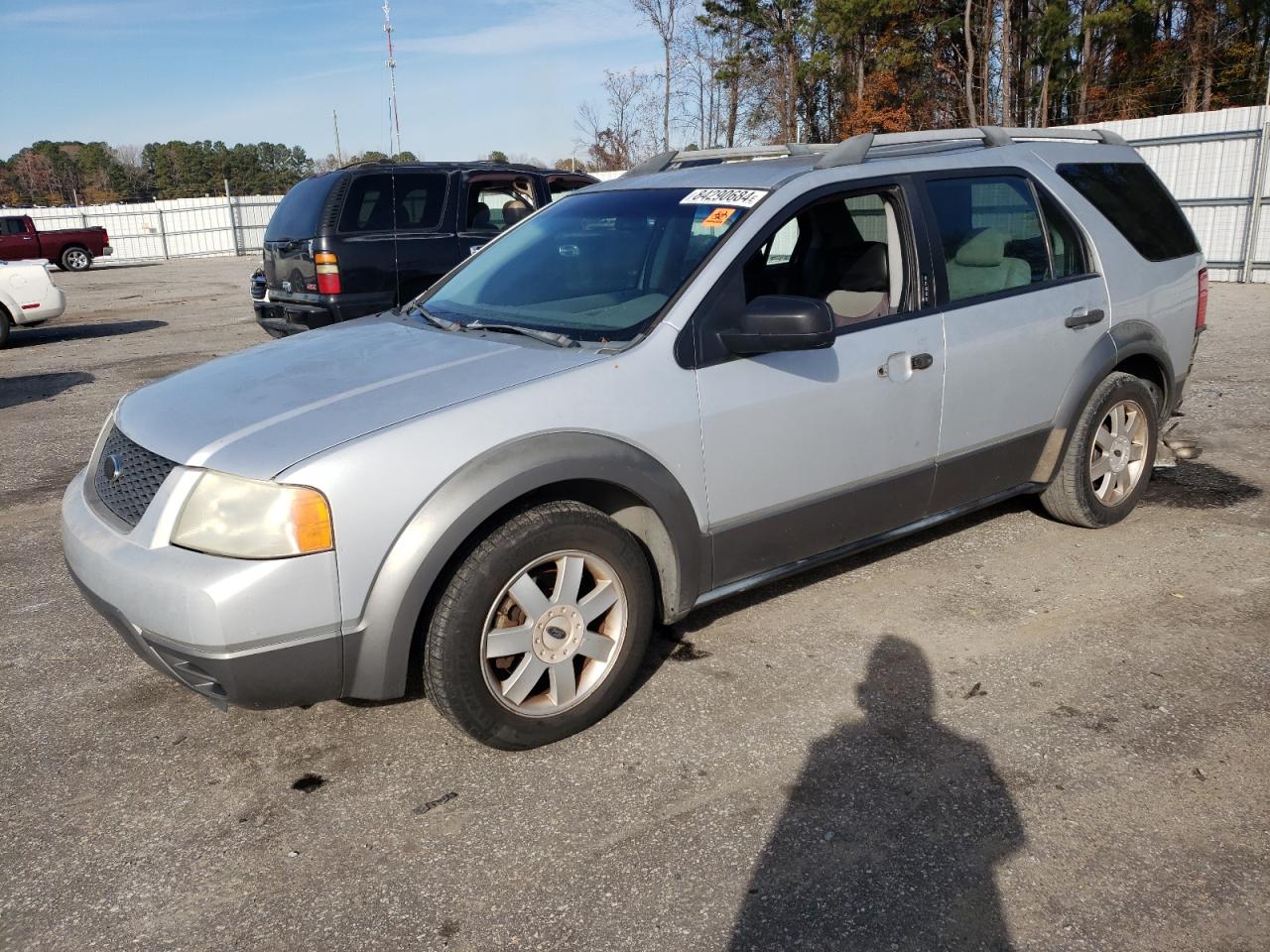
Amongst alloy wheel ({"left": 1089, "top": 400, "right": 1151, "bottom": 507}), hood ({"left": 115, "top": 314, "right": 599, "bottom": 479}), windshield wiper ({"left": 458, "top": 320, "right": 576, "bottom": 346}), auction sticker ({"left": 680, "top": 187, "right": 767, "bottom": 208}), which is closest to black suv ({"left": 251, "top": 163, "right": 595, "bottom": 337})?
hood ({"left": 115, "top": 314, "right": 599, "bottom": 479})

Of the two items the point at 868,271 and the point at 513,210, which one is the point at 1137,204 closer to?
the point at 868,271

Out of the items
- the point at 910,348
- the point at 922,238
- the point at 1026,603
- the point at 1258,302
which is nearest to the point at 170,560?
the point at 910,348

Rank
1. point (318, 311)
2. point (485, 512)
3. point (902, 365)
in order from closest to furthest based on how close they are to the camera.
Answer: point (485, 512) < point (902, 365) < point (318, 311)

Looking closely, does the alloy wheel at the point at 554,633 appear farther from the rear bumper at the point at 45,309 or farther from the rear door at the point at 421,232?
the rear bumper at the point at 45,309

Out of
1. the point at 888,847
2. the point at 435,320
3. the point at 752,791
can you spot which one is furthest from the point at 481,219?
the point at 888,847

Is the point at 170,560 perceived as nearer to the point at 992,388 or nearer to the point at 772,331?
the point at 772,331

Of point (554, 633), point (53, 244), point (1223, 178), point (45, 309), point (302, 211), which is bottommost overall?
point (554, 633)

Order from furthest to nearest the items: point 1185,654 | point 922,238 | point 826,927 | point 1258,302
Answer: point 1258,302, point 922,238, point 1185,654, point 826,927

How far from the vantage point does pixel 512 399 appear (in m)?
3.01

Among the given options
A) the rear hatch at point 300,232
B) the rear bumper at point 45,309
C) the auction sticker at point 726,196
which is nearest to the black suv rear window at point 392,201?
the rear hatch at point 300,232

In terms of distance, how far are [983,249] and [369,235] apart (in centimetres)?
661

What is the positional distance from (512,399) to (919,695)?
169cm

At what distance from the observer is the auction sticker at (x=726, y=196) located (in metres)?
3.65

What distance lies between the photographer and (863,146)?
4.00 meters
